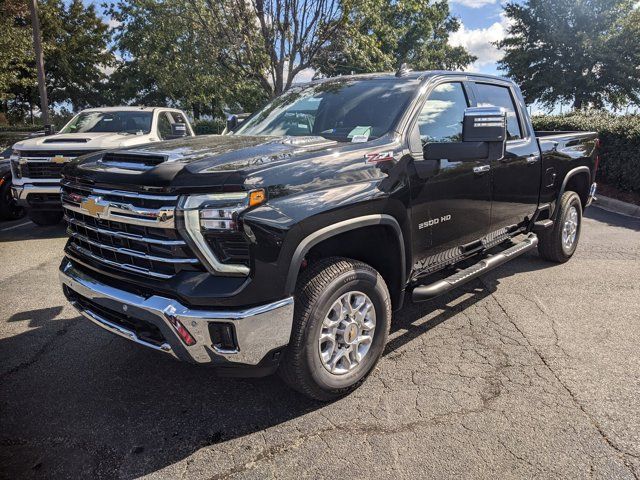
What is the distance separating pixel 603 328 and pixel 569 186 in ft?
7.50

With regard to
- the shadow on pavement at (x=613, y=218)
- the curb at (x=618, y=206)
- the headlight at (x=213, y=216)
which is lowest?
the shadow on pavement at (x=613, y=218)

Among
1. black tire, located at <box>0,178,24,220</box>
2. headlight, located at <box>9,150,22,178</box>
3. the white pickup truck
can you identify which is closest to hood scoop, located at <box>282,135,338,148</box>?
the white pickup truck

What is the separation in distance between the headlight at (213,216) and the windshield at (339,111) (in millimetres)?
1159

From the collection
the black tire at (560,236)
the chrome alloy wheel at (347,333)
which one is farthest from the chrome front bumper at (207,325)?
Answer: the black tire at (560,236)

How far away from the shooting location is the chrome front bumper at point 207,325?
2.39 m

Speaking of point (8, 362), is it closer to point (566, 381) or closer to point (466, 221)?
point (466, 221)

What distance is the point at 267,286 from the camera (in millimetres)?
2461

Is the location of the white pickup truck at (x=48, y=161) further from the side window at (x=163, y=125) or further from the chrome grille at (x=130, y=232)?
the chrome grille at (x=130, y=232)

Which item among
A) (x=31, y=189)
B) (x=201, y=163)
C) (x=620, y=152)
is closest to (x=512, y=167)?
(x=201, y=163)

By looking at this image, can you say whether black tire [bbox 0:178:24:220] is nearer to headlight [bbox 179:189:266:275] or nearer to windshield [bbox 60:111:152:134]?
windshield [bbox 60:111:152:134]

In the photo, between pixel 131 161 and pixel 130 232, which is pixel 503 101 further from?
pixel 130 232

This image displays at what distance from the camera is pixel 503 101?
475cm

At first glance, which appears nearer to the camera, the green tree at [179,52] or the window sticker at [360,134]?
the window sticker at [360,134]

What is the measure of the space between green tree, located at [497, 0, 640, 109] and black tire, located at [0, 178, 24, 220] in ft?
100.0
